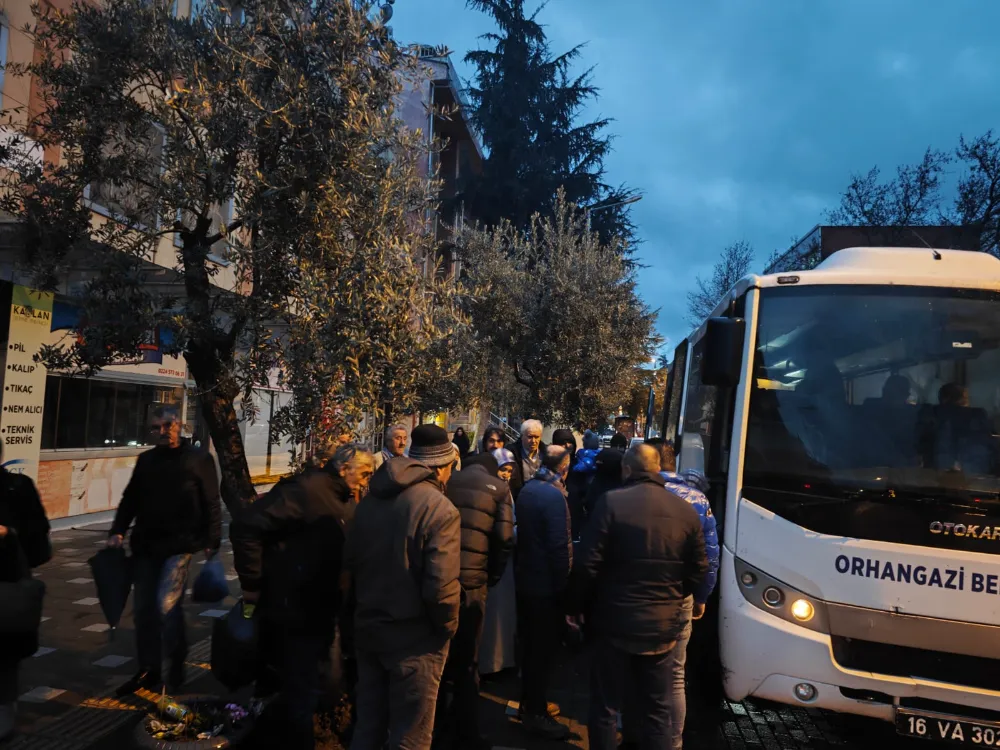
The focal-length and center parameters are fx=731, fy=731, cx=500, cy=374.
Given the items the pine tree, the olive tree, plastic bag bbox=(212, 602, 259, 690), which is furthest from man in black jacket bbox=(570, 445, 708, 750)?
the pine tree

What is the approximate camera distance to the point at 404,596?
3.42 m

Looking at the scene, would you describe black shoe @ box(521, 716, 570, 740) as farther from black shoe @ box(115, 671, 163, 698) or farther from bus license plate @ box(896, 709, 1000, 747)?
black shoe @ box(115, 671, 163, 698)

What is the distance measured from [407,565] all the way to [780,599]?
235 centimetres

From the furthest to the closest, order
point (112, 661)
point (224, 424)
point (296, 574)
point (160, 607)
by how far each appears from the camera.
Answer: point (112, 661), point (224, 424), point (160, 607), point (296, 574)

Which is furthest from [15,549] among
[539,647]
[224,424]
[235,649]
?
[539,647]

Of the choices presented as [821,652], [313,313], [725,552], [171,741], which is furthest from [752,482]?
[171,741]

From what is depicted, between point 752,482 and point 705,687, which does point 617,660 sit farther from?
point 705,687

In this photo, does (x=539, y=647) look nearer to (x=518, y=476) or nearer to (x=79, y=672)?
(x=518, y=476)

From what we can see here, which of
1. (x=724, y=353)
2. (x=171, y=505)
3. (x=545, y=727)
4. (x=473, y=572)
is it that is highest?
(x=724, y=353)

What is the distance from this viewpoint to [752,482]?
15.3 ft

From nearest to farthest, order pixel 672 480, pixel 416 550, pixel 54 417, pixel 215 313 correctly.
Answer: pixel 416 550
pixel 672 480
pixel 215 313
pixel 54 417

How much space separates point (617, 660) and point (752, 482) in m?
1.49

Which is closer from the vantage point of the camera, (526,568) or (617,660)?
(617,660)

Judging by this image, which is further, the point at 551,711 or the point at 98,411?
the point at 98,411
